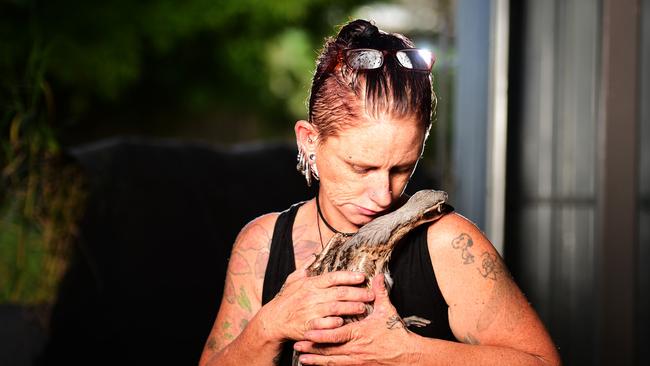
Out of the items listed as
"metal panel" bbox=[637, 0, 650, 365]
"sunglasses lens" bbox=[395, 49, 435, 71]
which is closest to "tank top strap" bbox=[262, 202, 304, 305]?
"sunglasses lens" bbox=[395, 49, 435, 71]

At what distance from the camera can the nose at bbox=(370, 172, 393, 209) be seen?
150 cm

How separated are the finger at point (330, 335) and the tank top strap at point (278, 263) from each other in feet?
0.86

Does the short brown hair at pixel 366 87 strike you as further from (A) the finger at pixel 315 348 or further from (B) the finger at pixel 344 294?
(A) the finger at pixel 315 348

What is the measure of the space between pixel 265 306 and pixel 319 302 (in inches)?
6.2

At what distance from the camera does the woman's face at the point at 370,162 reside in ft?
4.88

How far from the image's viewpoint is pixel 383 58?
59.4 inches

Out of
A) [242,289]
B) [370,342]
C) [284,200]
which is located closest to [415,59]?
[370,342]

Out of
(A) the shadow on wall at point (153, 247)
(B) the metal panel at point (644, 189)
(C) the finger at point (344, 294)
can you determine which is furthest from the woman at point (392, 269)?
(A) the shadow on wall at point (153, 247)

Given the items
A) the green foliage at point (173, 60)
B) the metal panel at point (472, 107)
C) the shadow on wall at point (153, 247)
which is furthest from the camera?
the green foliage at point (173, 60)

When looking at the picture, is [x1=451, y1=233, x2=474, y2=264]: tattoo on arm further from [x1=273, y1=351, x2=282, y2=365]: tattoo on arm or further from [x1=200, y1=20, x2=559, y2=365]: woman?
[x1=273, y1=351, x2=282, y2=365]: tattoo on arm

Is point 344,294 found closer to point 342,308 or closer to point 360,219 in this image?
Answer: point 342,308

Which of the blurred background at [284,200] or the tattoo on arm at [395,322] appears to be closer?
the tattoo on arm at [395,322]

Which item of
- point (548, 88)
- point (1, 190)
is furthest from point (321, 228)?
point (548, 88)

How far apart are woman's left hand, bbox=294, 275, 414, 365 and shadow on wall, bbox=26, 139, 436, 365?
201cm
